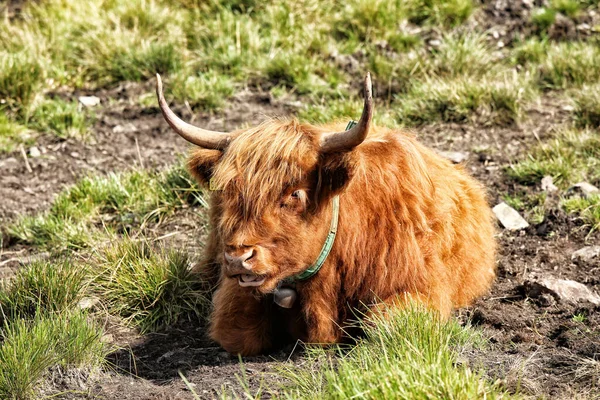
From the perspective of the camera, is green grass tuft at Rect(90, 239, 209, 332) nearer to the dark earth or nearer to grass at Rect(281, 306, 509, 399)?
the dark earth

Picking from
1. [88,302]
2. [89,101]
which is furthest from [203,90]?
[88,302]

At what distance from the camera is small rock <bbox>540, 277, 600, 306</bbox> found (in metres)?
5.71

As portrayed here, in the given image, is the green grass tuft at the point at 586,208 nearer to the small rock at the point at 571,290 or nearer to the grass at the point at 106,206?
the small rock at the point at 571,290

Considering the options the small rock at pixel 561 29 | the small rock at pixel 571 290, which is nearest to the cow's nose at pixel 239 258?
the small rock at pixel 571 290

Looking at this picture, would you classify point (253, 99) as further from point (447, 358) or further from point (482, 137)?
point (447, 358)

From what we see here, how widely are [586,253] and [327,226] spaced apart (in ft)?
7.23

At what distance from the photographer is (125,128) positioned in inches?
353

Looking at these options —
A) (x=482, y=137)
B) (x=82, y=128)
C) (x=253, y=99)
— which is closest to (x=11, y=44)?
(x=82, y=128)

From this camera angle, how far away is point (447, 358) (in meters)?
4.17

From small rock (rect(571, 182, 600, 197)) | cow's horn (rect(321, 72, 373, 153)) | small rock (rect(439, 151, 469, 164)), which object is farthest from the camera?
small rock (rect(439, 151, 469, 164))

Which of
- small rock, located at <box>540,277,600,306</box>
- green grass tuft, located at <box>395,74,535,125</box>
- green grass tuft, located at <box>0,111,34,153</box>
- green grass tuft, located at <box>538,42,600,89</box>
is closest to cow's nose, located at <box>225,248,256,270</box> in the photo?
small rock, located at <box>540,277,600,306</box>

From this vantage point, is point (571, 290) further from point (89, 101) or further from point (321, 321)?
point (89, 101)

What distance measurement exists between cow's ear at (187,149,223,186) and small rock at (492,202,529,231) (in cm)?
252

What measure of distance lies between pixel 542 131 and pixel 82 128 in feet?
14.0
